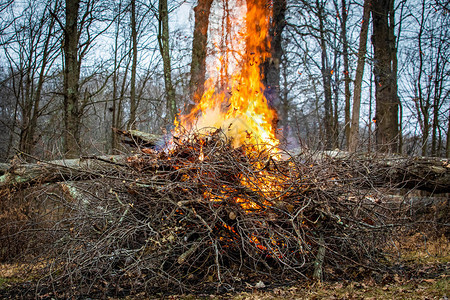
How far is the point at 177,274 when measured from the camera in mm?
3977

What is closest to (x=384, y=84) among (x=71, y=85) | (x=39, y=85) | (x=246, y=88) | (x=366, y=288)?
(x=246, y=88)

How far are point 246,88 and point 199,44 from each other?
425 centimetres

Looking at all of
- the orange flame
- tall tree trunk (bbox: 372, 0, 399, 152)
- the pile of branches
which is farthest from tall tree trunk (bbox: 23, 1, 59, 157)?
tall tree trunk (bbox: 372, 0, 399, 152)

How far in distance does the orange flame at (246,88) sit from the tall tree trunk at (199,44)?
8.15 feet

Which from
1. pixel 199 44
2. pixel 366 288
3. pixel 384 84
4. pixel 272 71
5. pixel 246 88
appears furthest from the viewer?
pixel 199 44

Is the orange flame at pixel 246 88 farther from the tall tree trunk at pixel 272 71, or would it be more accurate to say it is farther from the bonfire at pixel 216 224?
the bonfire at pixel 216 224

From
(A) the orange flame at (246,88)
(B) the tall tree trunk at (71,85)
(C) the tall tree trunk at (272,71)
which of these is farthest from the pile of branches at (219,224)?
(B) the tall tree trunk at (71,85)

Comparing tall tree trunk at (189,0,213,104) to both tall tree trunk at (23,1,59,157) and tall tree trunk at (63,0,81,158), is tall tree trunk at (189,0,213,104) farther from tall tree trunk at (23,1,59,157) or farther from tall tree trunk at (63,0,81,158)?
tall tree trunk at (23,1,59,157)

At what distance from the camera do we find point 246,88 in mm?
5867

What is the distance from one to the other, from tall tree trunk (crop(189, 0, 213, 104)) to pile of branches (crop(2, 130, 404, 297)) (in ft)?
15.2

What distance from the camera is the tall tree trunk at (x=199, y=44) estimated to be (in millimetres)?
8859

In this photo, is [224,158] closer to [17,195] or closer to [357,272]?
[357,272]

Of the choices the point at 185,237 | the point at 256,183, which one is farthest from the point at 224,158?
the point at 185,237

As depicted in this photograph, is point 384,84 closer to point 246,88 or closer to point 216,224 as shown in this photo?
point 246,88
